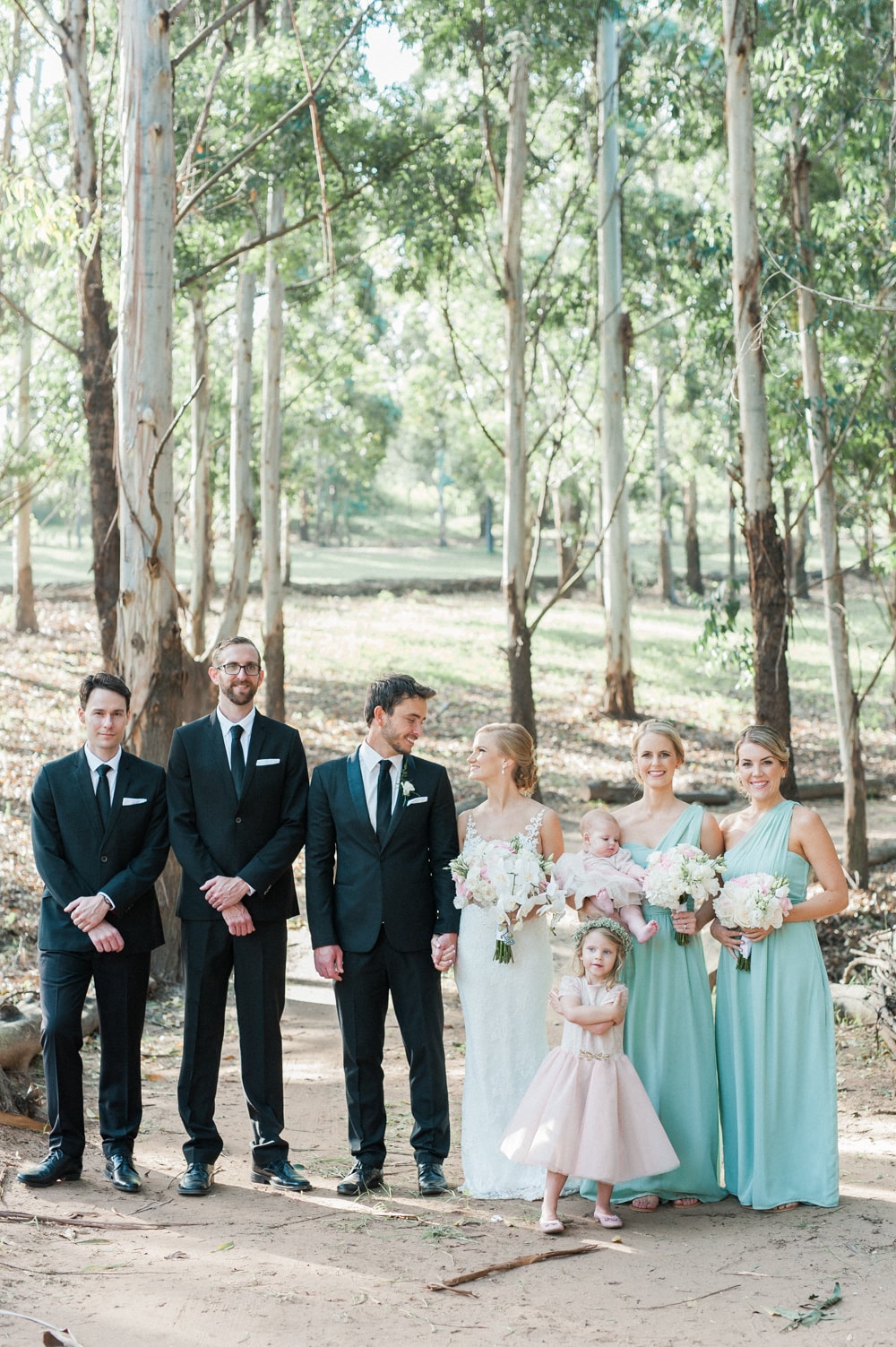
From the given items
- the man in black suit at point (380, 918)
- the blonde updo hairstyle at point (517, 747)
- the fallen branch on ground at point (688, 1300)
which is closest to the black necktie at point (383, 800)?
the man in black suit at point (380, 918)

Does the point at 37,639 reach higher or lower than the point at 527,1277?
higher

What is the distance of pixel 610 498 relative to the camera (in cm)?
2131

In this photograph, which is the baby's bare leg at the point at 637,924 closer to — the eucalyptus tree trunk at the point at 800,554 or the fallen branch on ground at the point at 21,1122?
the fallen branch on ground at the point at 21,1122

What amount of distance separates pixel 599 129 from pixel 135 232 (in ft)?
43.0

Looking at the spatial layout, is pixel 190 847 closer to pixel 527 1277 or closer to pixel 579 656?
pixel 527 1277

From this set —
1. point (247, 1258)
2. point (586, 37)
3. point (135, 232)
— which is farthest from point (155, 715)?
point (586, 37)

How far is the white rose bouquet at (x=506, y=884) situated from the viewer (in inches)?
214

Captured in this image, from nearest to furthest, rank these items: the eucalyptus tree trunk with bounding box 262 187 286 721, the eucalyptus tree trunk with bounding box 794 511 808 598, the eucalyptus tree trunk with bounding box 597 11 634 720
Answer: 1. the eucalyptus tree trunk with bounding box 262 187 286 721
2. the eucalyptus tree trunk with bounding box 597 11 634 720
3. the eucalyptus tree trunk with bounding box 794 511 808 598

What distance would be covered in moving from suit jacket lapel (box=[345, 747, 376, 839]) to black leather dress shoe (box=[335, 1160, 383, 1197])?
4.53ft

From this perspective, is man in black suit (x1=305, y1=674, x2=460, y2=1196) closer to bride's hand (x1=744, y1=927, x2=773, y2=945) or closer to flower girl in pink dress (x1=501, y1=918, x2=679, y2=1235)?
flower girl in pink dress (x1=501, y1=918, x2=679, y2=1235)

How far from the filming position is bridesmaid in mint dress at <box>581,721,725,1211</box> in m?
A: 5.46

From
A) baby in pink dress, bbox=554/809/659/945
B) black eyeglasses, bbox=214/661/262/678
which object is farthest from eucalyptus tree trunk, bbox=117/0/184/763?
baby in pink dress, bbox=554/809/659/945

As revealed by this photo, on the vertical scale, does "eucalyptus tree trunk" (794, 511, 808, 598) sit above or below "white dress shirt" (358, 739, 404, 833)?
above

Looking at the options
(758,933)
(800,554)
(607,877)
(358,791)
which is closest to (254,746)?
(358,791)
